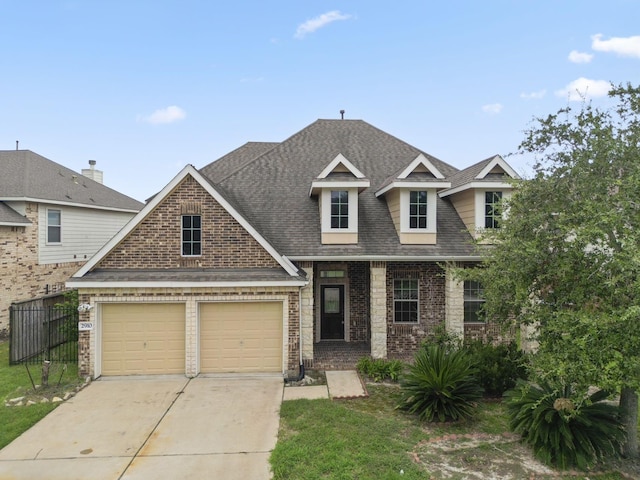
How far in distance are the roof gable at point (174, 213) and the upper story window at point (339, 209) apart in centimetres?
234

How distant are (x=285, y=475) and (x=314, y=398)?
3210 millimetres

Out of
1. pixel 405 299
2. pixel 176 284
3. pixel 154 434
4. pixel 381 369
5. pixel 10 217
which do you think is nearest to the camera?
pixel 154 434

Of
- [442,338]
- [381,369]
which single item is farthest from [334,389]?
[442,338]

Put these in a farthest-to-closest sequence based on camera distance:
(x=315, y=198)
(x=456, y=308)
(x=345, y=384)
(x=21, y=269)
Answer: (x=21, y=269) < (x=315, y=198) < (x=456, y=308) < (x=345, y=384)

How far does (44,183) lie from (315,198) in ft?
→ 44.1

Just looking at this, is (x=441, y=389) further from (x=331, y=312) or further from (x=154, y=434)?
(x=331, y=312)

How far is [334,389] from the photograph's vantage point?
9.60 m

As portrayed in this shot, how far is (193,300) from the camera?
1061 centimetres

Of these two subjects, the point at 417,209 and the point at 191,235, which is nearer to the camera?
the point at 191,235

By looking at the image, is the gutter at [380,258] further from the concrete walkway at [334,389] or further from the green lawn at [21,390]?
the green lawn at [21,390]

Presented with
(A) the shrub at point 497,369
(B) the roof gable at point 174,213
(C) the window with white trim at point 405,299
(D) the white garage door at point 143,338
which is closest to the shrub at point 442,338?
(C) the window with white trim at point 405,299

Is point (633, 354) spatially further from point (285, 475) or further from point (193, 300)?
point (193, 300)

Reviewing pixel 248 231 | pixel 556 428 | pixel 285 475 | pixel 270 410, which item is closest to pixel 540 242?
pixel 556 428

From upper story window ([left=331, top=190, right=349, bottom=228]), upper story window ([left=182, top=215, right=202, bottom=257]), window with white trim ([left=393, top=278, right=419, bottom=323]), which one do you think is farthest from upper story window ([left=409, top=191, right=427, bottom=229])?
upper story window ([left=182, top=215, right=202, bottom=257])
